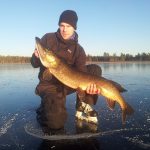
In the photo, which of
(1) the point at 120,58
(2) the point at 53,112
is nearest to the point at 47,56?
(2) the point at 53,112

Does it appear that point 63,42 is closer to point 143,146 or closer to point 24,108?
point 24,108

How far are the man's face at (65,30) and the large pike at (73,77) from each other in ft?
2.18

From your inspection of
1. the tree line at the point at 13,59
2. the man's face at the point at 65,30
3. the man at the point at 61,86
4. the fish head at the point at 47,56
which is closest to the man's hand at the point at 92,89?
the man at the point at 61,86

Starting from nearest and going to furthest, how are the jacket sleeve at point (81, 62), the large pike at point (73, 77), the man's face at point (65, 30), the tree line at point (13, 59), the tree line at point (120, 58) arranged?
the large pike at point (73, 77), the man's face at point (65, 30), the jacket sleeve at point (81, 62), the tree line at point (120, 58), the tree line at point (13, 59)

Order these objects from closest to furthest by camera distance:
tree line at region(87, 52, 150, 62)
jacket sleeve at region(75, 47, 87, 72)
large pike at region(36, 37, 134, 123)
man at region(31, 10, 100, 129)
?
1. large pike at region(36, 37, 134, 123)
2. man at region(31, 10, 100, 129)
3. jacket sleeve at region(75, 47, 87, 72)
4. tree line at region(87, 52, 150, 62)

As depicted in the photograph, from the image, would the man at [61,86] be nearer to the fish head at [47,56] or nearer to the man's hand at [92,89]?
the man's hand at [92,89]

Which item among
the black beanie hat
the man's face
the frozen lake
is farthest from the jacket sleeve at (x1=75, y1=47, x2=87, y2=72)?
the frozen lake

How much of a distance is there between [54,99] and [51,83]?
412 millimetres

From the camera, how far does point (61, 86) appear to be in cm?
510

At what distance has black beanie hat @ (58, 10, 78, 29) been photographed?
504 cm

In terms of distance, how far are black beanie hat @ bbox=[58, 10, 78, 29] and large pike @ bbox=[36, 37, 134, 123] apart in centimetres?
78

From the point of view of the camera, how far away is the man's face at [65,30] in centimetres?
501

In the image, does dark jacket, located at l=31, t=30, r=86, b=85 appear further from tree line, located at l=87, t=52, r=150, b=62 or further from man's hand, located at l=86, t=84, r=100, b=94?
tree line, located at l=87, t=52, r=150, b=62

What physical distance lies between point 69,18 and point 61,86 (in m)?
1.21
